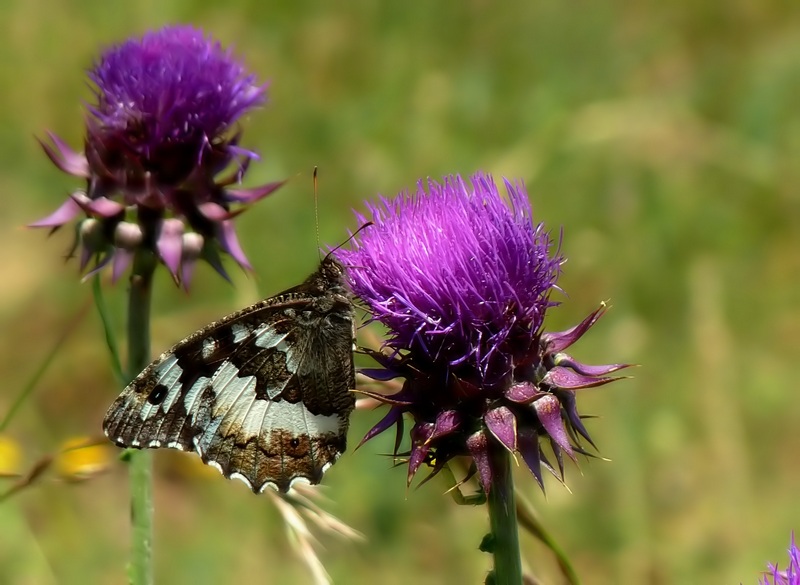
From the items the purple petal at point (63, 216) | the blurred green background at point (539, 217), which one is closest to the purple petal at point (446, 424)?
the blurred green background at point (539, 217)

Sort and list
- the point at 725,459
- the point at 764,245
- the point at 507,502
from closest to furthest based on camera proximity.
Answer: the point at 507,502 < the point at 725,459 < the point at 764,245

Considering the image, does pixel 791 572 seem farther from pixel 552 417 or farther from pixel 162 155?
pixel 162 155

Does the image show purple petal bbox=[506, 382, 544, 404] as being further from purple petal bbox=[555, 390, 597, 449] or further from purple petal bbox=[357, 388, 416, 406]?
purple petal bbox=[357, 388, 416, 406]

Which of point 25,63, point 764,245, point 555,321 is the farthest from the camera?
point 25,63

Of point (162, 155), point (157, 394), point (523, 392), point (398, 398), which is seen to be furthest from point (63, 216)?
point (523, 392)

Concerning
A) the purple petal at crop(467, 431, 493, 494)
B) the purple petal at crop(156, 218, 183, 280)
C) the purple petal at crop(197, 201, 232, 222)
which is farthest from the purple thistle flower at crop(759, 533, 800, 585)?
the purple petal at crop(197, 201, 232, 222)

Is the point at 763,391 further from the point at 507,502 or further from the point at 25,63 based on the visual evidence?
the point at 25,63

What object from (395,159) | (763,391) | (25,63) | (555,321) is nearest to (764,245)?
(763,391)
